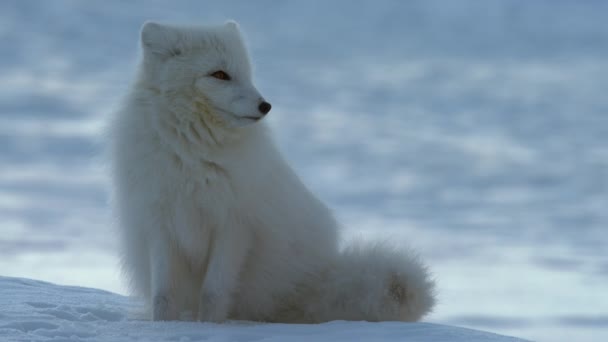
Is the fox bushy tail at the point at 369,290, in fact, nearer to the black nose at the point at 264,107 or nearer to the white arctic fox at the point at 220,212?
the white arctic fox at the point at 220,212

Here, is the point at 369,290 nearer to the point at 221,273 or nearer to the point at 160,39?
the point at 221,273

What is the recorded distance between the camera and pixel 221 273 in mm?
4531

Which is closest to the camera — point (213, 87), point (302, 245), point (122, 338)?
point (122, 338)

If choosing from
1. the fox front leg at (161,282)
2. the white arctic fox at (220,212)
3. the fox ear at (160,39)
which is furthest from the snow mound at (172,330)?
the fox ear at (160,39)

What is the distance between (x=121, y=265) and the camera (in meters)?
5.05

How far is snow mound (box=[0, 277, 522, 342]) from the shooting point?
13.6 ft

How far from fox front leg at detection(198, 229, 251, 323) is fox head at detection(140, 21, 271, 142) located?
1.87 feet

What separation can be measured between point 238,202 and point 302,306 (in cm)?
78

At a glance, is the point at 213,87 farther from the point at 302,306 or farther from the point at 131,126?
the point at 302,306

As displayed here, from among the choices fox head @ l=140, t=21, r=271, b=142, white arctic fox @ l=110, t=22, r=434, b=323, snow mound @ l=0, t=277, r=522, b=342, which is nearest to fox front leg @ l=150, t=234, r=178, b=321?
white arctic fox @ l=110, t=22, r=434, b=323

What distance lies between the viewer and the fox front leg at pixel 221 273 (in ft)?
14.8

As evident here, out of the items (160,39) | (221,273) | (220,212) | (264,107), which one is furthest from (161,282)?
(160,39)

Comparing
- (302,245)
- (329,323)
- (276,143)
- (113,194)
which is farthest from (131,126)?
(329,323)

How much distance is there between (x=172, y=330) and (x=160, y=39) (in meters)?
1.48
